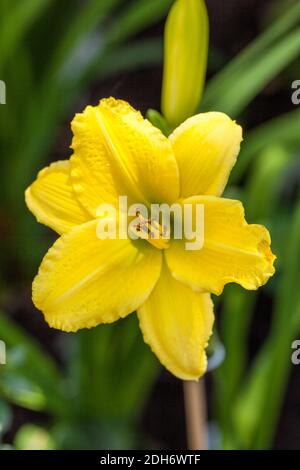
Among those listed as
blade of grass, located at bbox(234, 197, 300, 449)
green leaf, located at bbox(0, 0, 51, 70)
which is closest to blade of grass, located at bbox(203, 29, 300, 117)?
blade of grass, located at bbox(234, 197, 300, 449)

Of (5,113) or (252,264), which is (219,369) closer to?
(252,264)

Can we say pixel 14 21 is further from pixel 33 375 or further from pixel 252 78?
pixel 33 375

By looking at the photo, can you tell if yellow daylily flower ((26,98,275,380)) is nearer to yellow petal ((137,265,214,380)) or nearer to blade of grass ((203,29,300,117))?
yellow petal ((137,265,214,380))

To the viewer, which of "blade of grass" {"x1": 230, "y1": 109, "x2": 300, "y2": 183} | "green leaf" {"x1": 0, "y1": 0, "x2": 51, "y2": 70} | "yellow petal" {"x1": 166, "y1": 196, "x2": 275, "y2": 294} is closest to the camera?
"yellow petal" {"x1": 166, "y1": 196, "x2": 275, "y2": 294}

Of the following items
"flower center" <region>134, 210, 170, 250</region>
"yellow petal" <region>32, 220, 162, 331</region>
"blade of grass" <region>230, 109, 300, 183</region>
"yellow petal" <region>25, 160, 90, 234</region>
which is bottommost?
"yellow petal" <region>32, 220, 162, 331</region>

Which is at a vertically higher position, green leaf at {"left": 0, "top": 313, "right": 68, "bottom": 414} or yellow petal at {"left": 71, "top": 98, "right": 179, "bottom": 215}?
yellow petal at {"left": 71, "top": 98, "right": 179, "bottom": 215}

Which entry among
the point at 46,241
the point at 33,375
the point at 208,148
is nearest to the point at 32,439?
the point at 33,375
